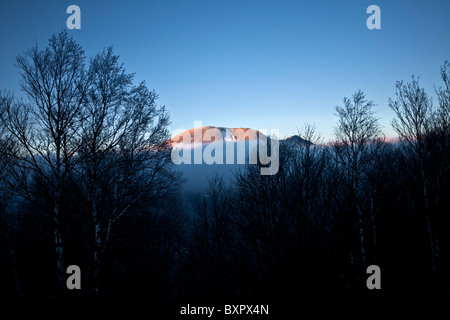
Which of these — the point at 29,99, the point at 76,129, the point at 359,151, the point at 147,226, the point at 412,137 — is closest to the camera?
the point at 29,99

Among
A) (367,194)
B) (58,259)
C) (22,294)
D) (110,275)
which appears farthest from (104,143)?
(367,194)

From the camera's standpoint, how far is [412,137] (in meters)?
9.90

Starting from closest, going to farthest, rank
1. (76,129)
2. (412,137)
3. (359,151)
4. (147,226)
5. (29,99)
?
1. (29,99)
2. (76,129)
3. (412,137)
4. (359,151)
5. (147,226)

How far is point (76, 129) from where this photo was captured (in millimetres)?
6809

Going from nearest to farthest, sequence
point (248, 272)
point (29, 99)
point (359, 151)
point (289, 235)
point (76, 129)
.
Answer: point (289, 235)
point (248, 272)
point (29, 99)
point (76, 129)
point (359, 151)

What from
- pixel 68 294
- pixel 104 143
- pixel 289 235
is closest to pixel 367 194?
pixel 289 235

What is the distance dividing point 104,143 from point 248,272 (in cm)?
718

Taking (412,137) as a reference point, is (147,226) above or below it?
below

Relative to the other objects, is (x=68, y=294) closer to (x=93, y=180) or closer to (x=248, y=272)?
(x=93, y=180)

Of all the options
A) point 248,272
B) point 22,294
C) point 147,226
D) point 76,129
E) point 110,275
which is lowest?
point 110,275

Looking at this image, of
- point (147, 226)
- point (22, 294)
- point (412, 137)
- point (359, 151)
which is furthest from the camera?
point (147, 226)

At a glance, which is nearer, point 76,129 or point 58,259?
point 58,259
